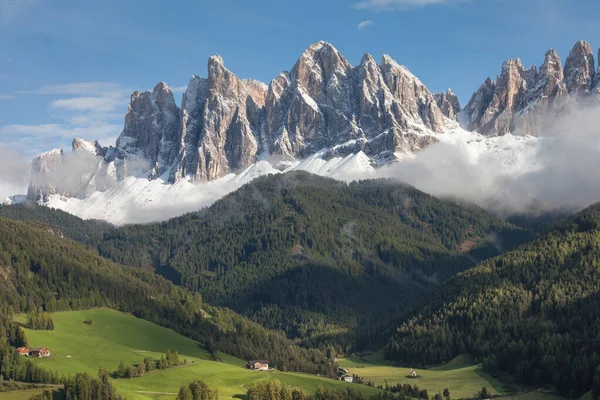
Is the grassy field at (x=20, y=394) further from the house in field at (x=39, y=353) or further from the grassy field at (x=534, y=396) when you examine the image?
the grassy field at (x=534, y=396)

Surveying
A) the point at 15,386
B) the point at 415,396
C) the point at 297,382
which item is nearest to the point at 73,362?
the point at 15,386

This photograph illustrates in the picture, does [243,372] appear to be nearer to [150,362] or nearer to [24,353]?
[150,362]

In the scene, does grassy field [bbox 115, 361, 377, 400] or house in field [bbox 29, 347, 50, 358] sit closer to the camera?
grassy field [bbox 115, 361, 377, 400]

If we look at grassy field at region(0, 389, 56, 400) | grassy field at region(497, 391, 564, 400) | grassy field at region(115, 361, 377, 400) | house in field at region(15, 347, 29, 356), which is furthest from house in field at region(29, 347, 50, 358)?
grassy field at region(497, 391, 564, 400)

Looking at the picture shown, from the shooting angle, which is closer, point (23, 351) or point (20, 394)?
point (20, 394)

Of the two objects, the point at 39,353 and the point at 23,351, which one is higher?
the point at 23,351

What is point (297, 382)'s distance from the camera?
637 ft

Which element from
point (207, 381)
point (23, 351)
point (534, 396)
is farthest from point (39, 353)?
point (534, 396)

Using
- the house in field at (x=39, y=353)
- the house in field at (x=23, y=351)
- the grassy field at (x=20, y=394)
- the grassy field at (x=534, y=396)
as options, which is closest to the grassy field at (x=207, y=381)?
the grassy field at (x=20, y=394)

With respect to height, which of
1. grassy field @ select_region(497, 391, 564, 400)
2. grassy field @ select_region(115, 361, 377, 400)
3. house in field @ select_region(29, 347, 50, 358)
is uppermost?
house in field @ select_region(29, 347, 50, 358)

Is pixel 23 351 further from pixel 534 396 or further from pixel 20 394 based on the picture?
pixel 534 396

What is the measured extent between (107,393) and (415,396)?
68631 mm

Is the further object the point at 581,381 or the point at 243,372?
the point at 243,372

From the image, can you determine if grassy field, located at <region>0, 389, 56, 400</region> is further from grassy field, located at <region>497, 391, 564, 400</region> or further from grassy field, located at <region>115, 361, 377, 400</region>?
grassy field, located at <region>497, 391, 564, 400</region>
